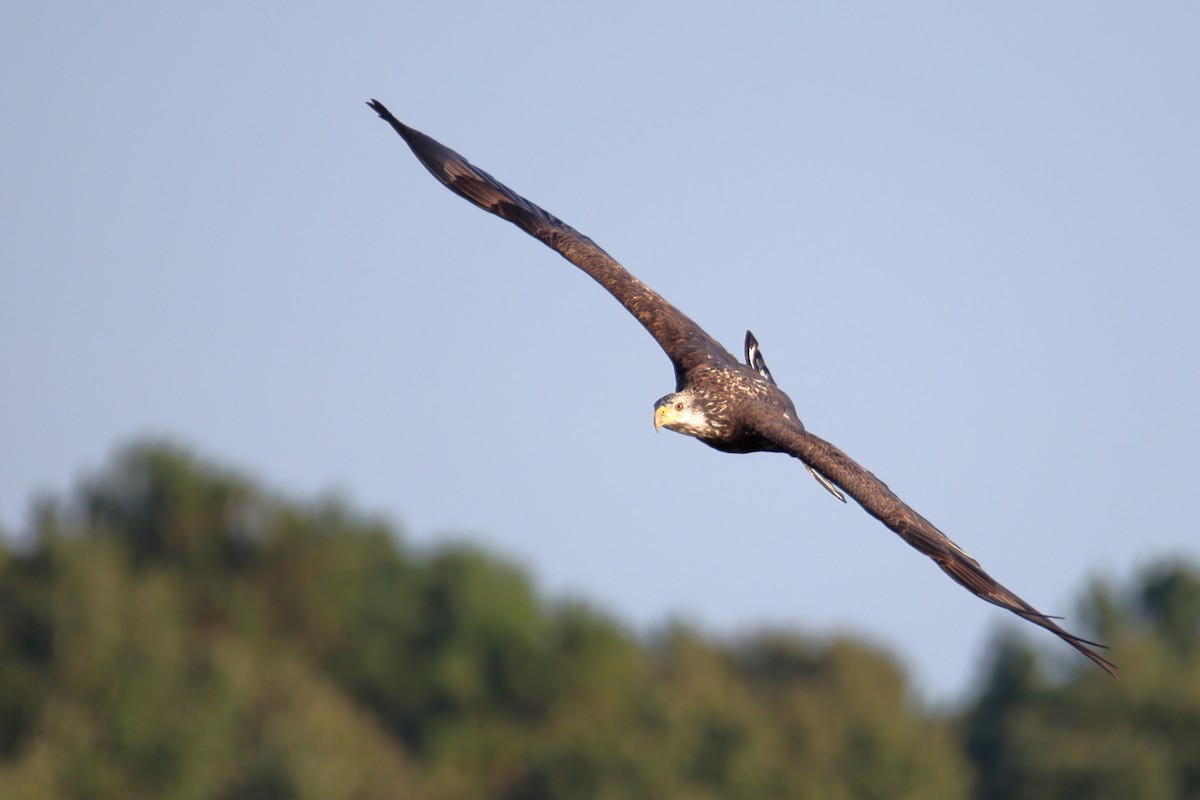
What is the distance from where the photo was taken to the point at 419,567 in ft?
283

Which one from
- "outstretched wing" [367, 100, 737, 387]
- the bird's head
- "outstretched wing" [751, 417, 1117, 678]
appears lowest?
"outstretched wing" [751, 417, 1117, 678]

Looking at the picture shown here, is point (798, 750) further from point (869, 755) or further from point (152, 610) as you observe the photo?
point (152, 610)

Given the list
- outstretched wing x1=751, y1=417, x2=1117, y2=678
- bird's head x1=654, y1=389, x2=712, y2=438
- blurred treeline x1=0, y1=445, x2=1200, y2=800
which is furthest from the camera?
blurred treeline x1=0, y1=445, x2=1200, y2=800

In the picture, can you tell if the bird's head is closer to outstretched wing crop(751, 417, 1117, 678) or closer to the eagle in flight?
the eagle in flight

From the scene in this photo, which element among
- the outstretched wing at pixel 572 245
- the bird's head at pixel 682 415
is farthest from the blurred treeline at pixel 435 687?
the bird's head at pixel 682 415

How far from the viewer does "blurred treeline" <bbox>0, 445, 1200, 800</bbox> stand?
5669 centimetres

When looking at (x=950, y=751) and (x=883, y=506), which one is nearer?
(x=883, y=506)

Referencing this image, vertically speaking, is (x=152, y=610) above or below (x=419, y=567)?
below

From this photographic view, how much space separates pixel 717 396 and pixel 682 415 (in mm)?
373

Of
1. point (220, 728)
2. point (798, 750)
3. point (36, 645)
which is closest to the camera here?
point (220, 728)

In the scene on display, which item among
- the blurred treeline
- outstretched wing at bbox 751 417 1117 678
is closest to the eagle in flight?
outstretched wing at bbox 751 417 1117 678

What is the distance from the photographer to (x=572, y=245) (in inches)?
760

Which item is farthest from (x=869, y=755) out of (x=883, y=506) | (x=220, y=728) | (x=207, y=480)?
(x=883, y=506)

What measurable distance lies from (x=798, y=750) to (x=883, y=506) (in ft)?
177
